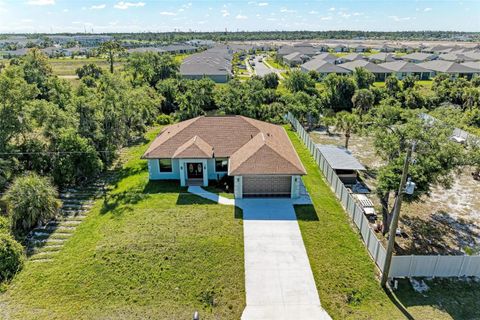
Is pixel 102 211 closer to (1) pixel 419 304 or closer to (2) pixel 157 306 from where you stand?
(2) pixel 157 306

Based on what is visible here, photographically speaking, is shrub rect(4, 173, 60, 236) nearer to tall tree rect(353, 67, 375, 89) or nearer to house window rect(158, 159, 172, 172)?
house window rect(158, 159, 172, 172)

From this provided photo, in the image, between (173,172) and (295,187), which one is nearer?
(295,187)

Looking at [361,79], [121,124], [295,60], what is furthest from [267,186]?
[295,60]

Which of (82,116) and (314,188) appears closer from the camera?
(314,188)

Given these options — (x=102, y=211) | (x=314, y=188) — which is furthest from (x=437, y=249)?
(x=102, y=211)

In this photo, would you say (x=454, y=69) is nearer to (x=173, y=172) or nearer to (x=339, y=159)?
(x=339, y=159)

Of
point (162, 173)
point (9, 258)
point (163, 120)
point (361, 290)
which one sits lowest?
point (361, 290)
